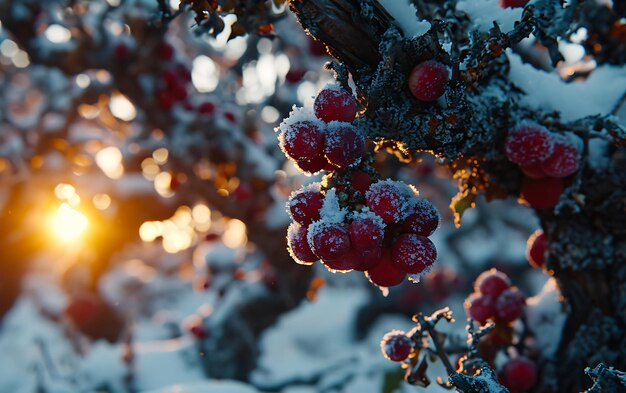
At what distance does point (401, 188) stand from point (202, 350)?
190 inches

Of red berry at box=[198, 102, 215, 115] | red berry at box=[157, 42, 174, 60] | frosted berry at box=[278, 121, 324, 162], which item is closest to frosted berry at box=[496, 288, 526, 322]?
frosted berry at box=[278, 121, 324, 162]

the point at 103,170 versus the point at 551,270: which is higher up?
the point at 551,270

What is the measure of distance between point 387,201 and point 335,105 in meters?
0.30

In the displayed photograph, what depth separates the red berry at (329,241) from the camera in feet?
4.46

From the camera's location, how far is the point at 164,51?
5016mm

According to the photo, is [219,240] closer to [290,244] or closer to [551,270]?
[551,270]

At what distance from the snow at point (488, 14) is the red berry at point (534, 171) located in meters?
0.53

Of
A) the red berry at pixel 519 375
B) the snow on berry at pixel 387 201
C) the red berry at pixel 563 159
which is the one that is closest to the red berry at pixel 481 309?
the red berry at pixel 519 375

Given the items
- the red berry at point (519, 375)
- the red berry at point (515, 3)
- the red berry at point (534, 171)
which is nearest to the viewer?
the red berry at point (534, 171)

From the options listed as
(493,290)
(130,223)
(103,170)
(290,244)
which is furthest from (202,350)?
(290,244)

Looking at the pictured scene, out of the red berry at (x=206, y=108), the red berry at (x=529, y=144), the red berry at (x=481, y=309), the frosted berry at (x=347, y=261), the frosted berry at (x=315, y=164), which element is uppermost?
the red berry at (x=529, y=144)

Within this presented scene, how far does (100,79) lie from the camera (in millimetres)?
5371

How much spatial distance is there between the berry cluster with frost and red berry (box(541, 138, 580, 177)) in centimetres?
92

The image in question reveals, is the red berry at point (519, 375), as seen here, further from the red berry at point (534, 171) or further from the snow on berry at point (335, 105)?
the snow on berry at point (335, 105)
